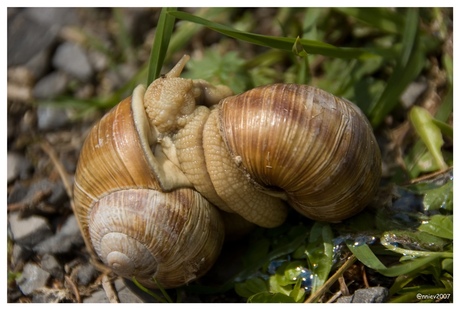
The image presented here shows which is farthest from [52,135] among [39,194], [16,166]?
[39,194]

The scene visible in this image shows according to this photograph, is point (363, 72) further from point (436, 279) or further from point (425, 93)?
point (436, 279)

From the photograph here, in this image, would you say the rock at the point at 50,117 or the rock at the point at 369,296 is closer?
the rock at the point at 369,296

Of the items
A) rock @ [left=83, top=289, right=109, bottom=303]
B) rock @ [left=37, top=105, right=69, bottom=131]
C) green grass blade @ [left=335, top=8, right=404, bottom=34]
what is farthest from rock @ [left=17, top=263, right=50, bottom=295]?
green grass blade @ [left=335, top=8, right=404, bottom=34]

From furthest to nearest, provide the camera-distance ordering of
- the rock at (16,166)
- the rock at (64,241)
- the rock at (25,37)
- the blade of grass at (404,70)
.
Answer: the rock at (25,37) < the rock at (16,166) < the blade of grass at (404,70) < the rock at (64,241)

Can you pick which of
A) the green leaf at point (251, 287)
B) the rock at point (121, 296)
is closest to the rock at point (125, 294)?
the rock at point (121, 296)

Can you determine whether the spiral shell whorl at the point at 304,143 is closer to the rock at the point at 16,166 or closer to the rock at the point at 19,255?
the rock at the point at 19,255

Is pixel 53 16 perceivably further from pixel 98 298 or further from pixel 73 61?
pixel 98 298

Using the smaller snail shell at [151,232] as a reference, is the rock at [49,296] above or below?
below
